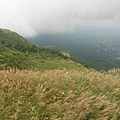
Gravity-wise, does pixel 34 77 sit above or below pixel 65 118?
above

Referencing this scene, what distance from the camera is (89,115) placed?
669 cm

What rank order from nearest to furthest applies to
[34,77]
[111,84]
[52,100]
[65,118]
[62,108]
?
[65,118], [62,108], [52,100], [34,77], [111,84]

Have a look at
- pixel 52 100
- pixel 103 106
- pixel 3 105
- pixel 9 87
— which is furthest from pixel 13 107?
pixel 103 106

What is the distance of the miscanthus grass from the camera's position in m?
6.18

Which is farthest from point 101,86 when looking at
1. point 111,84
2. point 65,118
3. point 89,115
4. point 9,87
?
point 9,87

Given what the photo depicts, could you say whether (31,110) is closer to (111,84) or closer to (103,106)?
(103,106)

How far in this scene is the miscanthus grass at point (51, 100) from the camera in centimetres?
618

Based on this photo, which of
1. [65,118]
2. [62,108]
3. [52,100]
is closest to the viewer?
[65,118]

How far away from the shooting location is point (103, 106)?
729 cm

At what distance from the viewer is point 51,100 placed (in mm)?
6945

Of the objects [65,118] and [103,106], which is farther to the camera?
[103,106]

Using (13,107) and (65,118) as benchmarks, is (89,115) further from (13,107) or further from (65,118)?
(13,107)

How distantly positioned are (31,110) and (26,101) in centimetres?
33

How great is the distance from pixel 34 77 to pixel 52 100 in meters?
1.48
